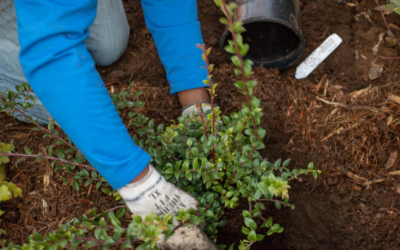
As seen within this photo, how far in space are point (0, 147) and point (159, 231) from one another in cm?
108

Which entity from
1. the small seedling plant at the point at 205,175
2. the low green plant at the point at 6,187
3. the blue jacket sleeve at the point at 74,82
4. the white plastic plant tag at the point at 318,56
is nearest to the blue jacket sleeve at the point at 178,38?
the small seedling plant at the point at 205,175

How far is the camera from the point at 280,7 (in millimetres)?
2230

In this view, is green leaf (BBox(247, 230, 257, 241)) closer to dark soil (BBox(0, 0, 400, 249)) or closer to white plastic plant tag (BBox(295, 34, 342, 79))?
dark soil (BBox(0, 0, 400, 249))

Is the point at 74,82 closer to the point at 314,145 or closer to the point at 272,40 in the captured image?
the point at 314,145

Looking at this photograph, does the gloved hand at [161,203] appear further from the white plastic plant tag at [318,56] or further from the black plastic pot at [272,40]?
the white plastic plant tag at [318,56]

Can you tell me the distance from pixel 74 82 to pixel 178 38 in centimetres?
93

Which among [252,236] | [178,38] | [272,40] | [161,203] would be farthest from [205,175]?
[272,40]

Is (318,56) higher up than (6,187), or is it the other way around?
(6,187)

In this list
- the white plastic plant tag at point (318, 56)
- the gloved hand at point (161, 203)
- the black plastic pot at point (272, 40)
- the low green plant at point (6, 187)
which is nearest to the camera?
the gloved hand at point (161, 203)

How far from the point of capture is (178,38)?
7.02 feet

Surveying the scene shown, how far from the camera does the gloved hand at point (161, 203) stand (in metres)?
1.46

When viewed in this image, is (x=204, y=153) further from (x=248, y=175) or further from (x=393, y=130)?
(x=393, y=130)

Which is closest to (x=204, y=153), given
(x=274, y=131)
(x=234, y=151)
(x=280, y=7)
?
(x=234, y=151)

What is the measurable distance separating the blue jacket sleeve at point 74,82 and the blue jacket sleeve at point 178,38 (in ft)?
2.18
